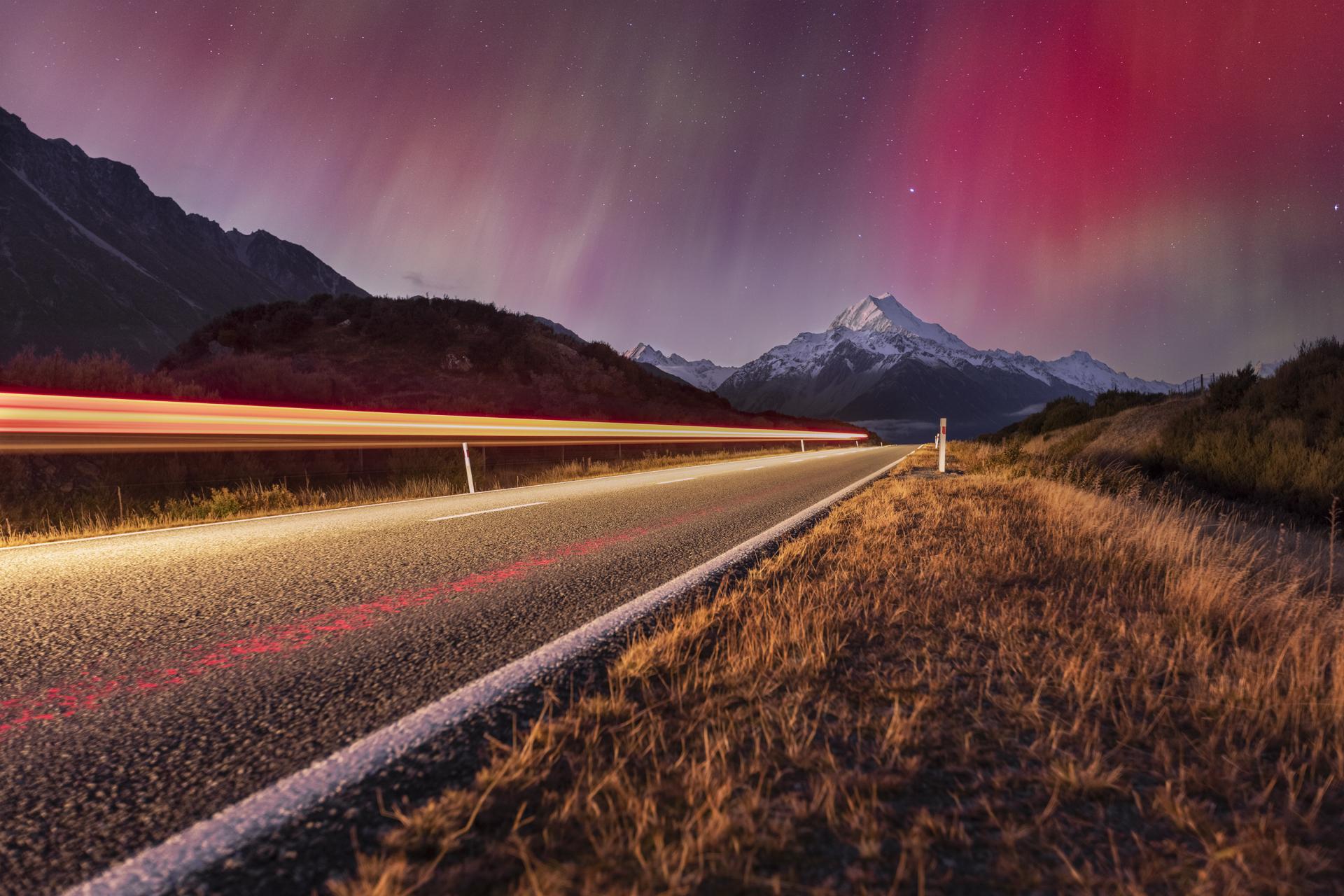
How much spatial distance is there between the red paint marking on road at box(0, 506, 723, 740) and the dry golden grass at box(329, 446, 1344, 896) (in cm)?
154

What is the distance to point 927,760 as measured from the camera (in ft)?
6.13

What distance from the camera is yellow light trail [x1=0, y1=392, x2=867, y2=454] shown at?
23.2ft

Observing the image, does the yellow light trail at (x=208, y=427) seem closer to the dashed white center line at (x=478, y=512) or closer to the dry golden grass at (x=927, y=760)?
the dashed white center line at (x=478, y=512)

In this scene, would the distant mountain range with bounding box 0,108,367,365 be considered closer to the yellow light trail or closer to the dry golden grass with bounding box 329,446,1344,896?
the yellow light trail

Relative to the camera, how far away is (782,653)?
2684 mm

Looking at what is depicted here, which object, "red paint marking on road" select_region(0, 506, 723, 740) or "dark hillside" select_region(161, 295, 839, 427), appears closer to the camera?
"red paint marking on road" select_region(0, 506, 723, 740)

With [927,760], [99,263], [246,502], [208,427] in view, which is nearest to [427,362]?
[208,427]

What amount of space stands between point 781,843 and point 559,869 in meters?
0.51

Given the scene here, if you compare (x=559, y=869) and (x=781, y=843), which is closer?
(x=559, y=869)

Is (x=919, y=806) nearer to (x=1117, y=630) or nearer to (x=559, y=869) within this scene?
(x=559, y=869)

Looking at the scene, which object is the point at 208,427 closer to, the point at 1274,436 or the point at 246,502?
the point at 246,502

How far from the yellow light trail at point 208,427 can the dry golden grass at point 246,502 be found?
71cm

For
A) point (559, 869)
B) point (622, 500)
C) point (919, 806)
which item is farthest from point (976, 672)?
point (622, 500)

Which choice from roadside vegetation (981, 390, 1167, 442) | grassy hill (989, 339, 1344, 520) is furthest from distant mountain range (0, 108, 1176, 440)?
grassy hill (989, 339, 1344, 520)
